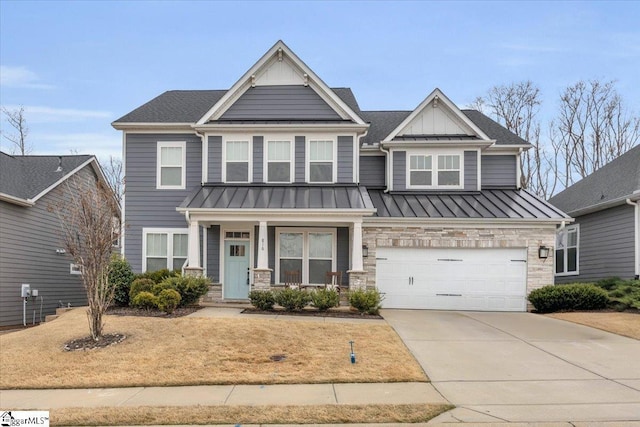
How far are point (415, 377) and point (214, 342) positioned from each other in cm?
431

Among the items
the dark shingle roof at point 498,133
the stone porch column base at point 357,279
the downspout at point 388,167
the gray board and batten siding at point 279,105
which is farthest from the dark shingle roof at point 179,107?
the stone porch column base at point 357,279

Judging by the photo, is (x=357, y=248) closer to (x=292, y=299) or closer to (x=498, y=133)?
(x=292, y=299)

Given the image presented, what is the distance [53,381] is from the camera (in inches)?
337

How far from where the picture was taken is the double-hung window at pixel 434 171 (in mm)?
18141

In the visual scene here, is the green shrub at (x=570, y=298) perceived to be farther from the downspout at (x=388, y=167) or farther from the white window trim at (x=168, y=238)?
the white window trim at (x=168, y=238)

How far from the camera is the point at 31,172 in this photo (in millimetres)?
19406

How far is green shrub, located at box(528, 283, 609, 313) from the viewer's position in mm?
15225

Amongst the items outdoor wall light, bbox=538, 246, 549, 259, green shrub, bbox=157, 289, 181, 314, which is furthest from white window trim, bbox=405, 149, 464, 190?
green shrub, bbox=157, 289, 181, 314

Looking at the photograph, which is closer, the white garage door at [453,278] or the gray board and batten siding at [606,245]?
the white garage door at [453,278]

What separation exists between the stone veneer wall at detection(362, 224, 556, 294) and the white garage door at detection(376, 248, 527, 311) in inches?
8.1

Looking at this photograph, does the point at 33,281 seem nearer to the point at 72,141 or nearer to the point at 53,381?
the point at 53,381

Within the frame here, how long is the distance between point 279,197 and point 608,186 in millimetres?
12475

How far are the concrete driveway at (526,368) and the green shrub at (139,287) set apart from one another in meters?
6.81

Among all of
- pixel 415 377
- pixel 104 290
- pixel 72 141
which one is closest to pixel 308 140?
pixel 104 290
